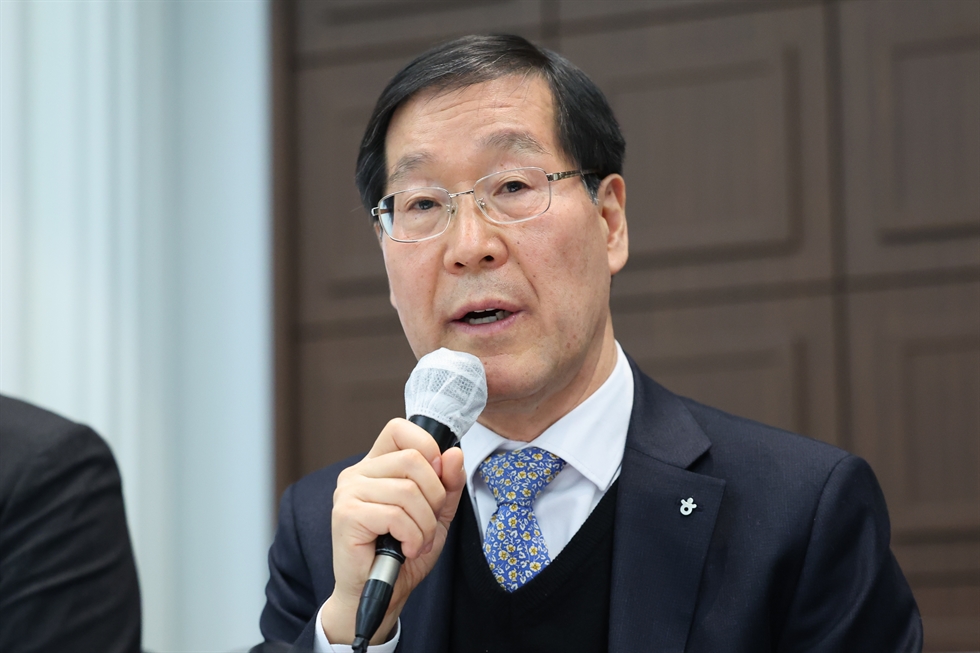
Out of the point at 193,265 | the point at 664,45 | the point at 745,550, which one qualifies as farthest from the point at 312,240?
the point at 745,550

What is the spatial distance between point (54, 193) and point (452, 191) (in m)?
1.94

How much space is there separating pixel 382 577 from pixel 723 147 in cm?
187

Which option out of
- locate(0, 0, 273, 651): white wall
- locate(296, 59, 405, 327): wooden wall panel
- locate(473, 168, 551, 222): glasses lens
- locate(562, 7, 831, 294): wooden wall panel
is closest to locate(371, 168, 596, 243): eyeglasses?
locate(473, 168, 551, 222): glasses lens

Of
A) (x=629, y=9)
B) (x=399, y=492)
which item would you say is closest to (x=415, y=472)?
(x=399, y=492)

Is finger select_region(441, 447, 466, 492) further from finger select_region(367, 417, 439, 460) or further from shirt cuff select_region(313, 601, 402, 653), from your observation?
shirt cuff select_region(313, 601, 402, 653)

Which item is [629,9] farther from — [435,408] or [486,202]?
[435,408]

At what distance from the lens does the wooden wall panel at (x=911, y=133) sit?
8.14 ft

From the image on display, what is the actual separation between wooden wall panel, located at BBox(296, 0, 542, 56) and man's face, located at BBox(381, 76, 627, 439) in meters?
1.33

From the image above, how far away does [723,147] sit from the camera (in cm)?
267

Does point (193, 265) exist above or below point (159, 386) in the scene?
above

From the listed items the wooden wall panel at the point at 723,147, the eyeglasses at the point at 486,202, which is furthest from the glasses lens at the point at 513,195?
the wooden wall panel at the point at 723,147

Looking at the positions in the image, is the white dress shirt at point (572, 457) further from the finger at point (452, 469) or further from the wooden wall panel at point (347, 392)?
the wooden wall panel at point (347, 392)

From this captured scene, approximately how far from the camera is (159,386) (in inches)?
124

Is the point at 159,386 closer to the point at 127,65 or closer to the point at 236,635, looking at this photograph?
the point at 236,635
